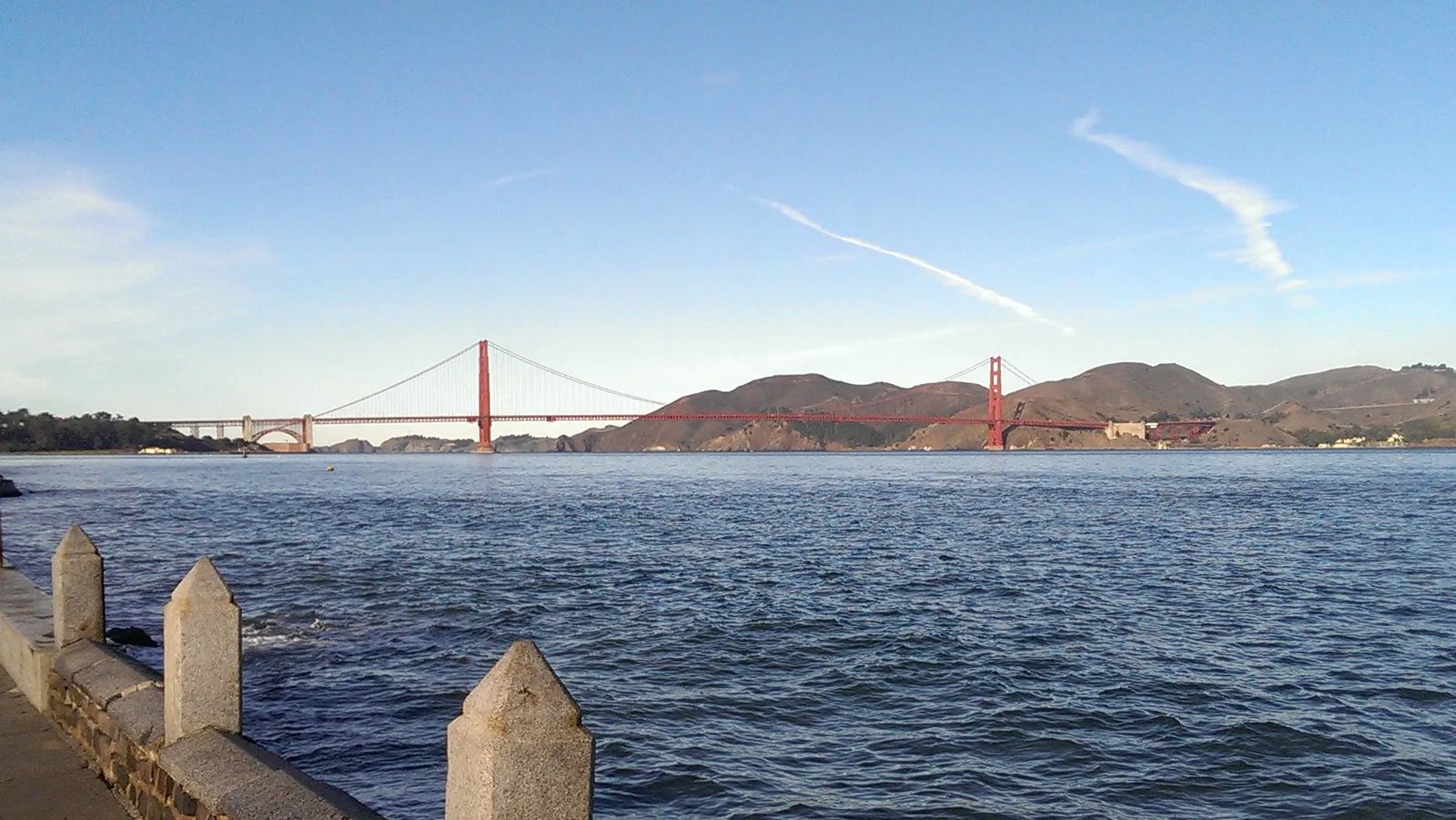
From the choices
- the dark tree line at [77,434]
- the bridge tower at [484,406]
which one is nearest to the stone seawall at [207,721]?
the bridge tower at [484,406]

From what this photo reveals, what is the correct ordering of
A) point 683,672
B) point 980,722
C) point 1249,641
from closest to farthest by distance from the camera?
1. point 980,722
2. point 683,672
3. point 1249,641

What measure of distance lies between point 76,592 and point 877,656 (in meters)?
9.05

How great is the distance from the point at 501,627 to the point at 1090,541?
19477 millimetres

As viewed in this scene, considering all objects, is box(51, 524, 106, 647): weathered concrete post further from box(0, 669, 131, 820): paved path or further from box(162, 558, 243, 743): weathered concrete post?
box(162, 558, 243, 743): weathered concrete post

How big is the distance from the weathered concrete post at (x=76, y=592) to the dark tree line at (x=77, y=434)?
163673 mm

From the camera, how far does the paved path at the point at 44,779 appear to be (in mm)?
5734

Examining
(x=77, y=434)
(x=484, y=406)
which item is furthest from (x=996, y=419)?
(x=77, y=434)

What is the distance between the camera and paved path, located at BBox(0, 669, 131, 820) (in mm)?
5734

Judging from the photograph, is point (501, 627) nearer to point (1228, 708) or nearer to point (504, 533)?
point (1228, 708)

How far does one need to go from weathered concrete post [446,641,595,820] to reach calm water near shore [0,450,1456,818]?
5364 mm

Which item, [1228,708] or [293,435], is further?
[293,435]

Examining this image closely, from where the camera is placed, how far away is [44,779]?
20.4 feet

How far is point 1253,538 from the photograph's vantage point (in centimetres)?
3080

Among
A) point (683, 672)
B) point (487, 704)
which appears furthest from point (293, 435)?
point (487, 704)
